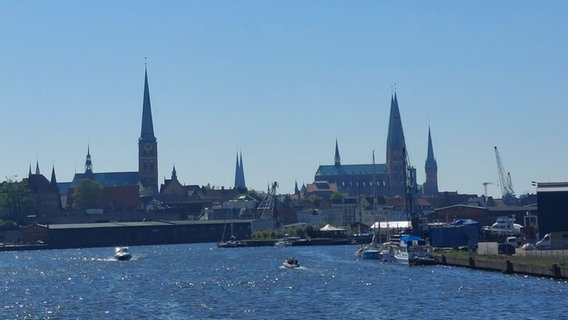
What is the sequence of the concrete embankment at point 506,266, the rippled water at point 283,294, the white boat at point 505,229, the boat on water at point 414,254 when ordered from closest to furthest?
1. the rippled water at point 283,294
2. the concrete embankment at point 506,266
3. the boat on water at point 414,254
4. the white boat at point 505,229

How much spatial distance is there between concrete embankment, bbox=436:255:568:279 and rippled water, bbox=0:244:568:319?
1019mm

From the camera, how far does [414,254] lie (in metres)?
114

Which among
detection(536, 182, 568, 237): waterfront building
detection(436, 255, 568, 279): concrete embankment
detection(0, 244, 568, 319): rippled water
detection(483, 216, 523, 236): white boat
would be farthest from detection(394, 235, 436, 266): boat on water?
detection(483, 216, 523, 236): white boat

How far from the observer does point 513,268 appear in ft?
301

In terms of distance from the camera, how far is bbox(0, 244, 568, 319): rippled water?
6588 centimetres

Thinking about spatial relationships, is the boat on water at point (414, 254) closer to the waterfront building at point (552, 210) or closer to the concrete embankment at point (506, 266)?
the concrete embankment at point (506, 266)

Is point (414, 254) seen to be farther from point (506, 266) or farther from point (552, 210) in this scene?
point (506, 266)

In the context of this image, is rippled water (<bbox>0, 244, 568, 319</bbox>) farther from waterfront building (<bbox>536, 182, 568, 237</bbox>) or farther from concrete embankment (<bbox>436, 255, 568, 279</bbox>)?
waterfront building (<bbox>536, 182, 568, 237</bbox>)

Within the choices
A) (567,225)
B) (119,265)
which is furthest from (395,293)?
(119,265)

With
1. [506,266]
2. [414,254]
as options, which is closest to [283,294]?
[506,266]

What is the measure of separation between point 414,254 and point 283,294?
3612cm

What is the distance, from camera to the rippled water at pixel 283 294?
216 feet

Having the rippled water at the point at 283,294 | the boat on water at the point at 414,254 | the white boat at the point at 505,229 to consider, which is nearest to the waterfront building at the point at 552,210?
the boat on water at the point at 414,254

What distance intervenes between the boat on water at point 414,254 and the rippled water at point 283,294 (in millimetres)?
1641
